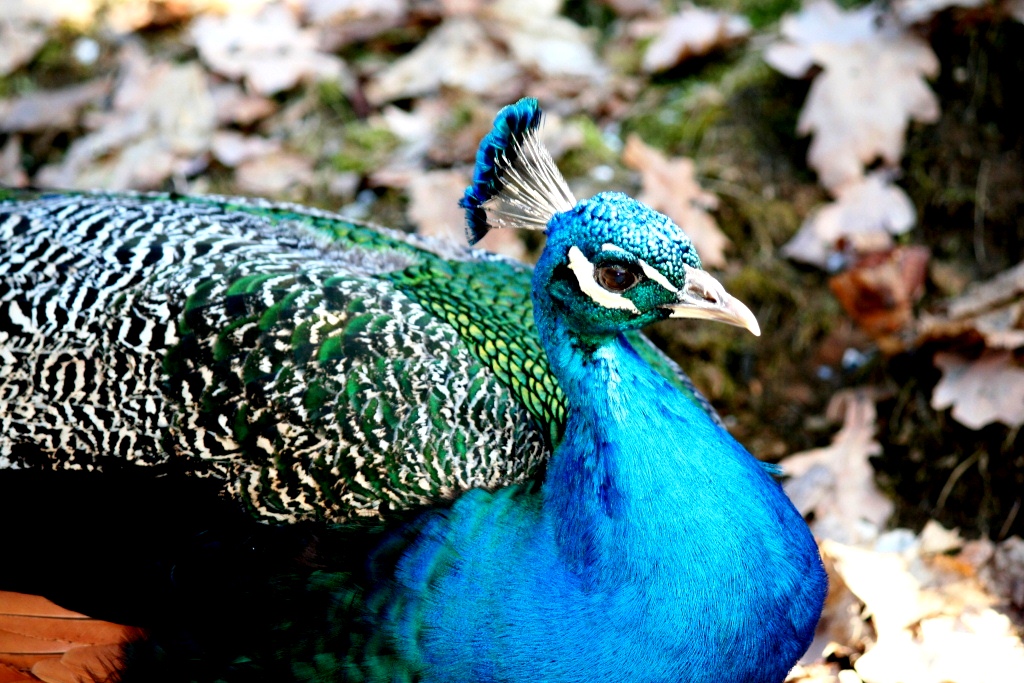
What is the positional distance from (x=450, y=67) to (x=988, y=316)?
7.01 feet

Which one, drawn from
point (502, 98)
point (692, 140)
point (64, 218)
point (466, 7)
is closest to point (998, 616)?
point (692, 140)

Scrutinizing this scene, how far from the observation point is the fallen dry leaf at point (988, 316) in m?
2.83

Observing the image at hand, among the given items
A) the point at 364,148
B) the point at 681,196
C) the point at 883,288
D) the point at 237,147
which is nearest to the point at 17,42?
the point at 237,147

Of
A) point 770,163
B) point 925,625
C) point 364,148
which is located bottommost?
A: point 925,625

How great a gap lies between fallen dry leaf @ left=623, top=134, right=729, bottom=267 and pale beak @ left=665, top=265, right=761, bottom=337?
1494 millimetres

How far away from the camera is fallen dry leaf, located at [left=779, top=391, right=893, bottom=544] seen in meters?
2.81

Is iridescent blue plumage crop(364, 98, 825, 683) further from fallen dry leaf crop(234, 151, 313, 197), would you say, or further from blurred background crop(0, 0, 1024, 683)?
fallen dry leaf crop(234, 151, 313, 197)

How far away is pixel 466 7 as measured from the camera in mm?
4195

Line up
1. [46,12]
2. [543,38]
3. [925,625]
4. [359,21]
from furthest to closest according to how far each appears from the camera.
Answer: [46,12], [359,21], [543,38], [925,625]

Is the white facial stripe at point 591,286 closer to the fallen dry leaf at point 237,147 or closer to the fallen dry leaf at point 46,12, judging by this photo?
the fallen dry leaf at point 237,147

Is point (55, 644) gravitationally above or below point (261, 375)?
below

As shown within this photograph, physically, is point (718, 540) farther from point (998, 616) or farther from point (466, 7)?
point (466, 7)

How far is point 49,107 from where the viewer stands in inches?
168

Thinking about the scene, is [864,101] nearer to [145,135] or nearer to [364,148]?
[364,148]
